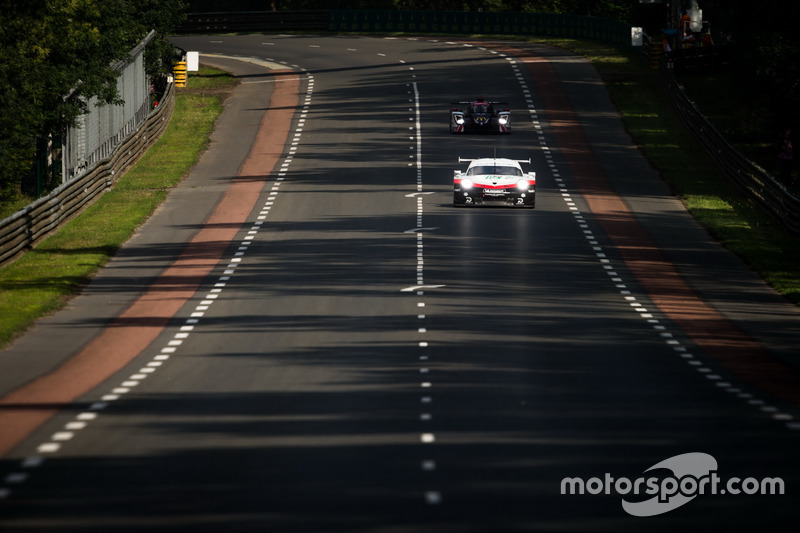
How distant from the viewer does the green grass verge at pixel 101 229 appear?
26.0 metres

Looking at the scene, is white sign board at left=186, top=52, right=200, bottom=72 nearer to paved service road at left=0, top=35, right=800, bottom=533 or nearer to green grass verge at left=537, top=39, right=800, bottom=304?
green grass verge at left=537, top=39, right=800, bottom=304

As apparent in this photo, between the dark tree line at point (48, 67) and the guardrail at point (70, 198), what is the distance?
2.06 m

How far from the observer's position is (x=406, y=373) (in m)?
18.8

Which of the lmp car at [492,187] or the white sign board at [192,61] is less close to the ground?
the white sign board at [192,61]

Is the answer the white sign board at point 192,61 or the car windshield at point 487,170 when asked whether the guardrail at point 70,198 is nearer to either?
the car windshield at point 487,170

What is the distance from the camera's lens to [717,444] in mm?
14359

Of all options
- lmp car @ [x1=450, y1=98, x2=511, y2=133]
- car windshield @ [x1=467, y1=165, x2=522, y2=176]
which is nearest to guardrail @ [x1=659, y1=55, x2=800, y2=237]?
car windshield @ [x1=467, y1=165, x2=522, y2=176]

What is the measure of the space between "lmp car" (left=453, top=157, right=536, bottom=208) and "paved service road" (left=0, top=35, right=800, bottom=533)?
2.37ft

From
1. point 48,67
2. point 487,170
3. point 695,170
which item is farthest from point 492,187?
point 48,67

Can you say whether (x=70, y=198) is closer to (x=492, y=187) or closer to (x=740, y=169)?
(x=492, y=187)

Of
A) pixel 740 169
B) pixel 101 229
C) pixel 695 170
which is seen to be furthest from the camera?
pixel 695 170

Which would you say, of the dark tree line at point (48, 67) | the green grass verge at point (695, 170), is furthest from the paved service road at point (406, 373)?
the dark tree line at point (48, 67)

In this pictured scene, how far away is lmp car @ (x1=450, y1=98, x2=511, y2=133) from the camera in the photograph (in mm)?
57125

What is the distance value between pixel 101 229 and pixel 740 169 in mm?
22157
